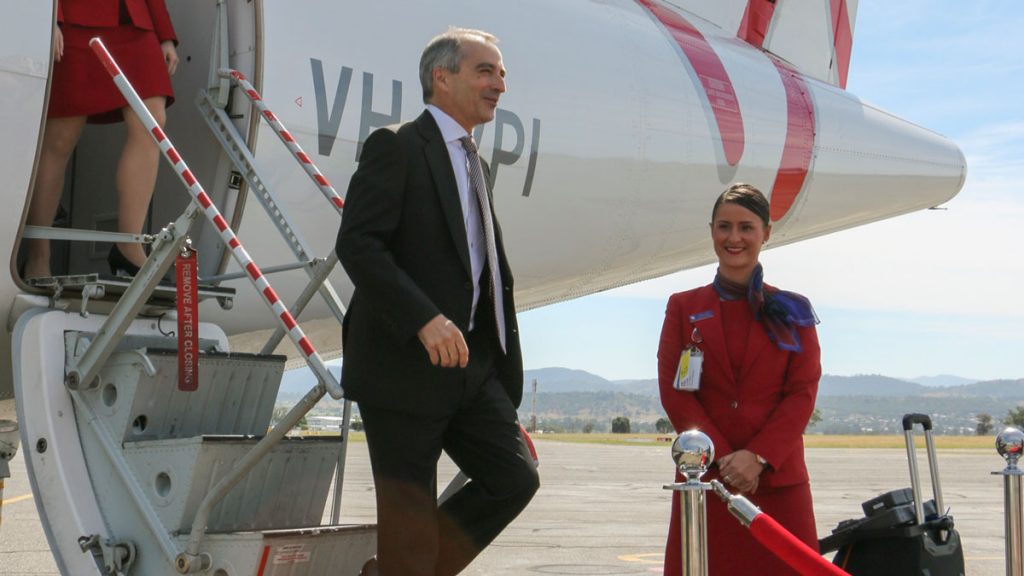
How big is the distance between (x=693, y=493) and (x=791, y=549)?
0.27 metres

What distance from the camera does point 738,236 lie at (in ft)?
12.3

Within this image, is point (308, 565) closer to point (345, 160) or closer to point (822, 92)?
point (345, 160)

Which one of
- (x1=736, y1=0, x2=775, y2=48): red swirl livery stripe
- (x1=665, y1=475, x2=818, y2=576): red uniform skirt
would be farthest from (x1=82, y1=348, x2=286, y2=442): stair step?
(x1=736, y1=0, x2=775, y2=48): red swirl livery stripe

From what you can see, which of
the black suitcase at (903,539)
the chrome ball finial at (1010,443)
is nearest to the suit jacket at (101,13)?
the black suitcase at (903,539)

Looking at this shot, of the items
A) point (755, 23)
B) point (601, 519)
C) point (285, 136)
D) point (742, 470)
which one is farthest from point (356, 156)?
point (601, 519)

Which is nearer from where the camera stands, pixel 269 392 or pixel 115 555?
pixel 115 555

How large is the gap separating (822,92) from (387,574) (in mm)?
Result: 6590

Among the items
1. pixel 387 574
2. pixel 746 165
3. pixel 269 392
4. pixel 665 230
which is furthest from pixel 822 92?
pixel 387 574

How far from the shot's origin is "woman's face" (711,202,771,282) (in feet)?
12.3

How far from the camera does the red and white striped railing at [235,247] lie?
3.62 m

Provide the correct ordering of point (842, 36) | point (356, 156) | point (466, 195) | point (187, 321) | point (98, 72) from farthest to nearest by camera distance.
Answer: point (842, 36)
point (356, 156)
point (98, 72)
point (187, 321)
point (466, 195)

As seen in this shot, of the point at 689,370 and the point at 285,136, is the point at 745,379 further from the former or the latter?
the point at 285,136

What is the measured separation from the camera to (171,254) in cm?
380

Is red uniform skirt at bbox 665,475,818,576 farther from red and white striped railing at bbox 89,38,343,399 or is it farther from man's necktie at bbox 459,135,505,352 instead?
red and white striped railing at bbox 89,38,343,399
